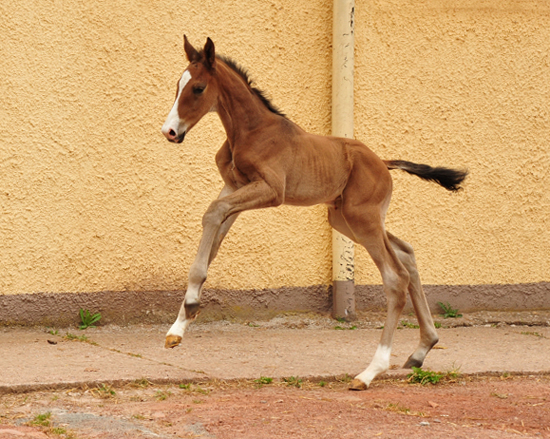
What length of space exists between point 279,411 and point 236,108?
6.37 ft

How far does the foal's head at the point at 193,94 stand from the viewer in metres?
4.39

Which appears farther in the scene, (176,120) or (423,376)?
(423,376)

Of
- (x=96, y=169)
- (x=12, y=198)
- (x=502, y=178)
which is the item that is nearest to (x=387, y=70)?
(x=502, y=178)

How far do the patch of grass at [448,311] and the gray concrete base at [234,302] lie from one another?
4 centimetres

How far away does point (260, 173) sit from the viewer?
15.2 feet

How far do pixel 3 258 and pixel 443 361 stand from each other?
351 cm

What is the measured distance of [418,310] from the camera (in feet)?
17.1

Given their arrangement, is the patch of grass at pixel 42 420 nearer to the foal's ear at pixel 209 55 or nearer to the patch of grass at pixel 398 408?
the patch of grass at pixel 398 408

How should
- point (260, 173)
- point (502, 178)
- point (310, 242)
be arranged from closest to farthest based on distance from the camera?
point (260, 173), point (310, 242), point (502, 178)

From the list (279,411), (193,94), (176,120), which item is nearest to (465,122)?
(193,94)

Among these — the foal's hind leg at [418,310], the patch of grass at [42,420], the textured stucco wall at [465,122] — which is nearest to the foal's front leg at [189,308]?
the patch of grass at [42,420]

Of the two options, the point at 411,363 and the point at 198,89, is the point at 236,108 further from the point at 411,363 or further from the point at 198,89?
the point at 411,363

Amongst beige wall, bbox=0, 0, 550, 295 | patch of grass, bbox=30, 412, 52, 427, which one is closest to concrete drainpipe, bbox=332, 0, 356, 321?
beige wall, bbox=0, 0, 550, 295

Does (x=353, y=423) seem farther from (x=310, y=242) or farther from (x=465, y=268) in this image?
(x=465, y=268)
